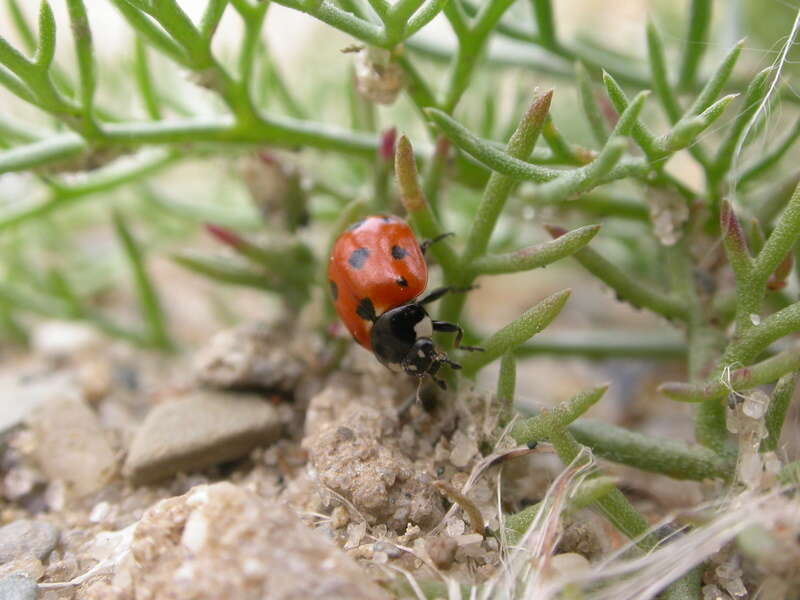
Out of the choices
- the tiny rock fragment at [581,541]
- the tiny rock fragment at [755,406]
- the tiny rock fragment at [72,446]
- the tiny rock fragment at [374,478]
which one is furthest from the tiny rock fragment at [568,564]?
the tiny rock fragment at [72,446]

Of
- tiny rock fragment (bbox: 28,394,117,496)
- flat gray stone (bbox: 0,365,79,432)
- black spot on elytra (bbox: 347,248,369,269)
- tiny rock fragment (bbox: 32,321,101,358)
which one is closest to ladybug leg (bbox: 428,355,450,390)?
black spot on elytra (bbox: 347,248,369,269)

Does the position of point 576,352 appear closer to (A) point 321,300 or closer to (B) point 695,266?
(B) point 695,266

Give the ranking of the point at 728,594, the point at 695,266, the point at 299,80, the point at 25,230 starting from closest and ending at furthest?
the point at 728,594, the point at 695,266, the point at 25,230, the point at 299,80

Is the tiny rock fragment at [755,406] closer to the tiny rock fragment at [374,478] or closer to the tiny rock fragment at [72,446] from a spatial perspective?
the tiny rock fragment at [374,478]

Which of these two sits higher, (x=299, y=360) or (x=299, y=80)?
(x=299, y=80)

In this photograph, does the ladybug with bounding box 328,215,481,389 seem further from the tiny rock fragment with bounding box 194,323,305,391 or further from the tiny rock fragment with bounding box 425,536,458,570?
the tiny rock fragment with bounding box 425,536,458,570

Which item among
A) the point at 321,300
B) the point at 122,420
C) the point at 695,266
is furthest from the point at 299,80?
the point at 695,266

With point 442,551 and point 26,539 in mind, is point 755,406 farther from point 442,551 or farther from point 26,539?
point 26,539

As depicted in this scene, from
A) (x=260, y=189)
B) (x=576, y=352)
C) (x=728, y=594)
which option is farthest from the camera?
(x=576, y=352)
